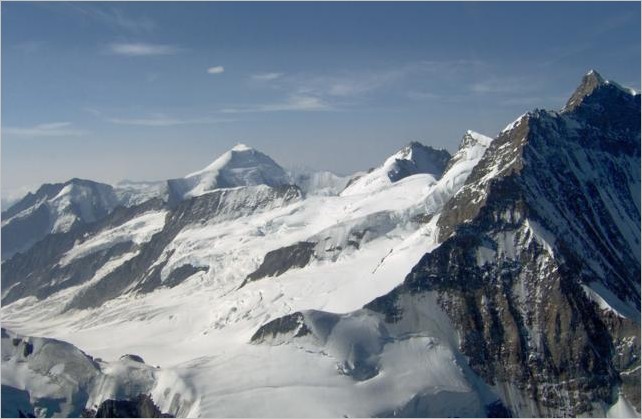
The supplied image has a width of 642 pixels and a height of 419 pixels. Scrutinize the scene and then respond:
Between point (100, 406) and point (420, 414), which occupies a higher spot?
point (100, 406)

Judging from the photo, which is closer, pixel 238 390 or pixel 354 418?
pixel 354 418

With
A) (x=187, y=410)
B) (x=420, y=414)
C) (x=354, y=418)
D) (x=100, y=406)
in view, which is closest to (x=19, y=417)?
(x=100, y=406)

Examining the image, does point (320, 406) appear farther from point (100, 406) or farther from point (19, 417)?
point (19, 417)

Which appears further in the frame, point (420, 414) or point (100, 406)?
point (420, 414)

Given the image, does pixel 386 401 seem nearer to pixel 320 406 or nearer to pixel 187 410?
pixel 320 406

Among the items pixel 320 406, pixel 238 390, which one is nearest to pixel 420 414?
pixel 320 406

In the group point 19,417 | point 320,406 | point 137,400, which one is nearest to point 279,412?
point 320,406
